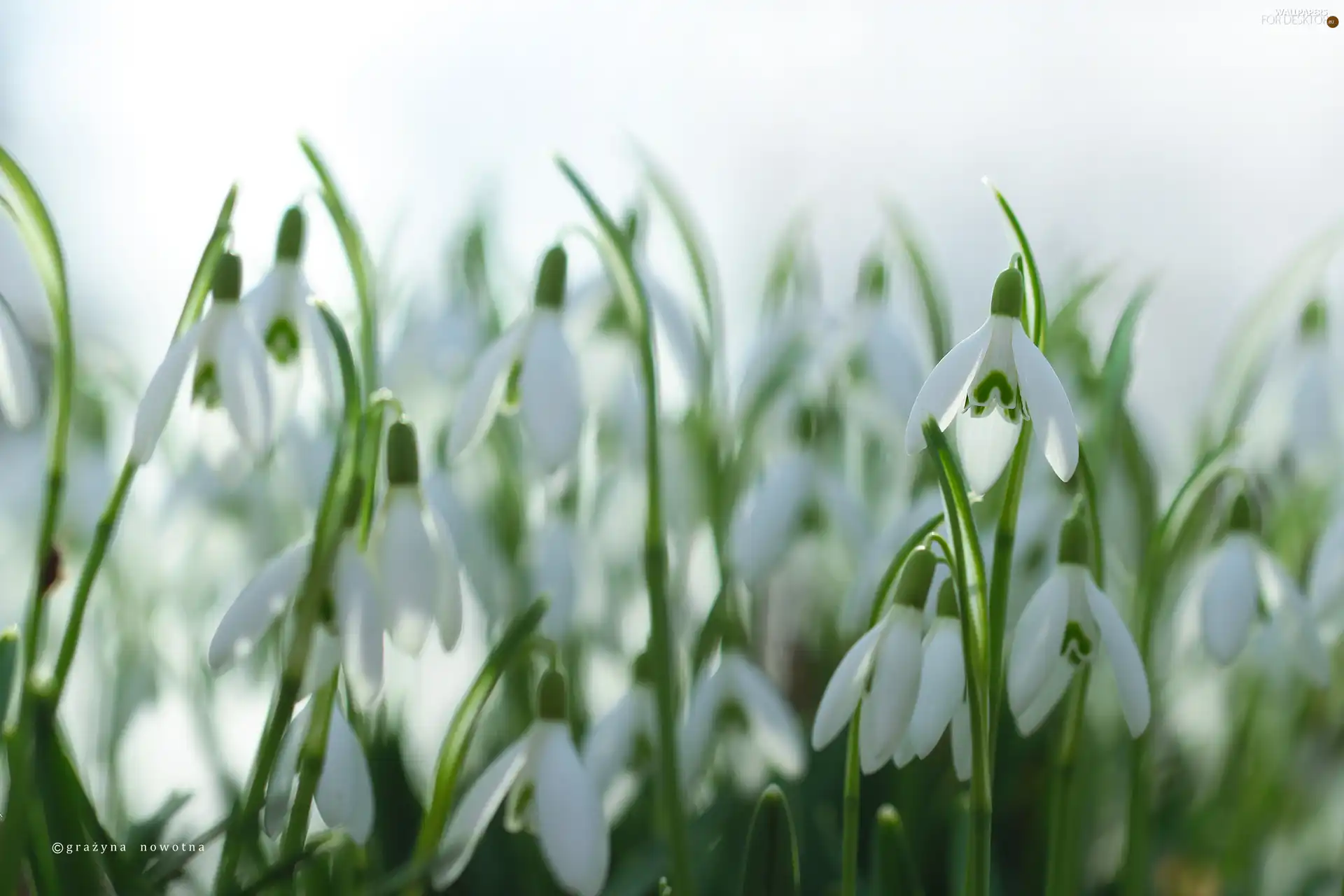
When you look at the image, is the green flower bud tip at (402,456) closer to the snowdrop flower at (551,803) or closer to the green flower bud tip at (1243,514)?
the snowdrop flower at (551,803)

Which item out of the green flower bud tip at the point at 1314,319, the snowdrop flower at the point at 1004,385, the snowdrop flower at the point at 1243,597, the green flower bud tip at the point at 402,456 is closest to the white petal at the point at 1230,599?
the snowdrop flower at the point at 1243,597

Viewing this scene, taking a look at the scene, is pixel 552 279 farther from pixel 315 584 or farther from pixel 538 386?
pixel 315 584

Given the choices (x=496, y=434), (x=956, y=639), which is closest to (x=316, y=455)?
(x=496, y=434)

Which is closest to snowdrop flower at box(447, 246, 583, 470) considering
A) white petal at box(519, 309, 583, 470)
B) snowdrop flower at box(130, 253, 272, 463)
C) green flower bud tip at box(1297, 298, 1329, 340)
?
white petal at box(519, 309, 583, 470)

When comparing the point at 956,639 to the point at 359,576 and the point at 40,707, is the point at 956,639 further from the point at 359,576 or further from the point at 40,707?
the point at 40,707

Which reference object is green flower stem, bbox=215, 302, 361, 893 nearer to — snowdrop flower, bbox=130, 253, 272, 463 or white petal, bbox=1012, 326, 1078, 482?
snowdrop flower, bbox=130, 253, 272, 463
